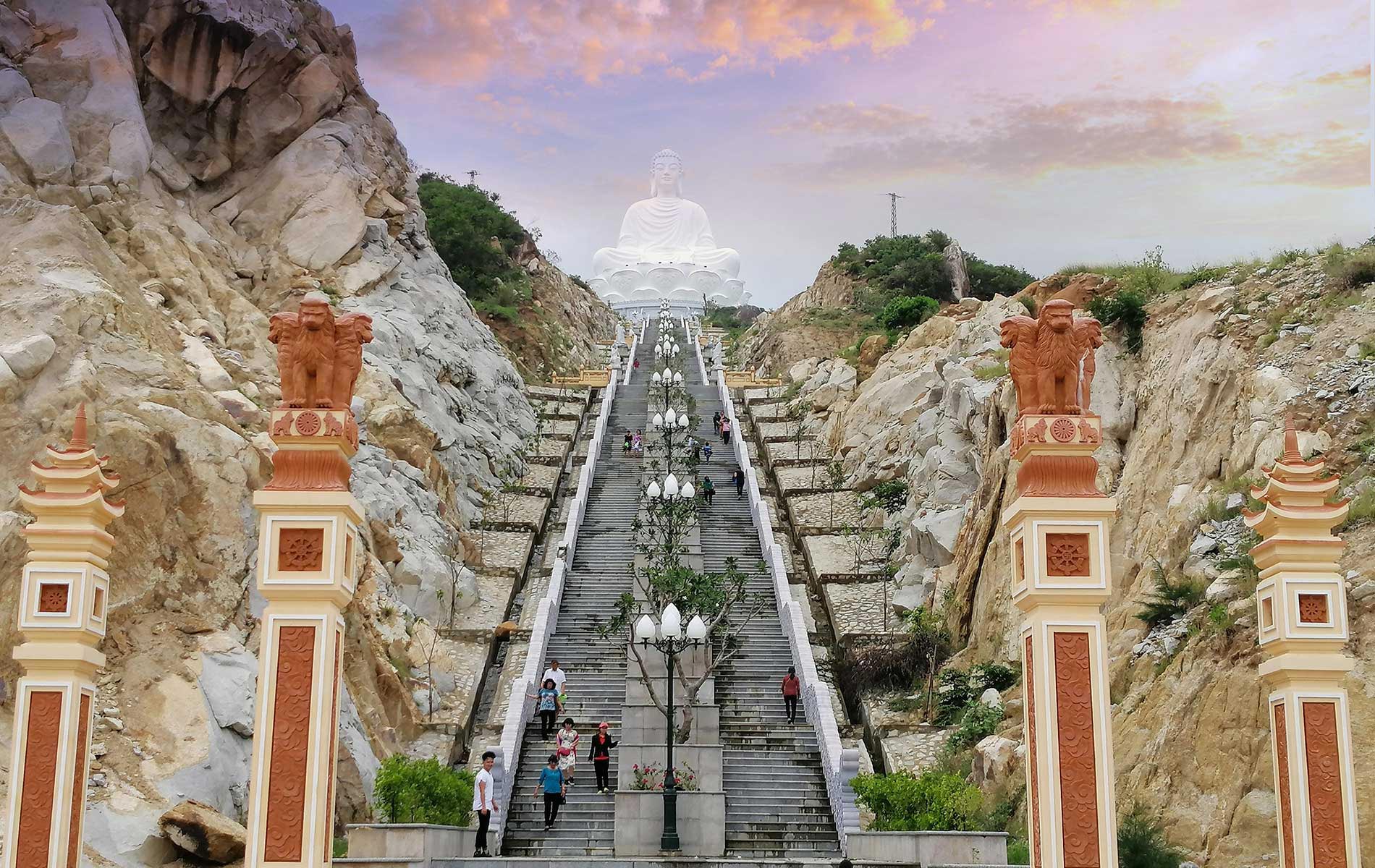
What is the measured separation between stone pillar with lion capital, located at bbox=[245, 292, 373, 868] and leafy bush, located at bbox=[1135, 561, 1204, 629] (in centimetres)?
1075

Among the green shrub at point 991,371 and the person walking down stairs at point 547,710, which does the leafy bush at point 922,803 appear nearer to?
the person walking down stairs at point 547,710

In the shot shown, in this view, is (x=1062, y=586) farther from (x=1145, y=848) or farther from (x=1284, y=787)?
(x=1145, y=848)

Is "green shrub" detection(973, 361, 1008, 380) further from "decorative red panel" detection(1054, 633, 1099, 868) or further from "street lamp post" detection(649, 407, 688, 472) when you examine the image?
"decorative red panel" detection(1054, 633, 1099, 868)

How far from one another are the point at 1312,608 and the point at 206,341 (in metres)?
20.1

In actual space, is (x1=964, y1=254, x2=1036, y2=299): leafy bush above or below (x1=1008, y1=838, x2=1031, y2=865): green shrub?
above

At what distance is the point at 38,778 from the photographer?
36.2ft

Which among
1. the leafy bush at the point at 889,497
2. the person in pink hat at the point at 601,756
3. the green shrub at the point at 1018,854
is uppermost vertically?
the leafy bush at the point at 889,497

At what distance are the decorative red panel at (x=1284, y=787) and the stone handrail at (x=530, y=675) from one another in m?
9.12

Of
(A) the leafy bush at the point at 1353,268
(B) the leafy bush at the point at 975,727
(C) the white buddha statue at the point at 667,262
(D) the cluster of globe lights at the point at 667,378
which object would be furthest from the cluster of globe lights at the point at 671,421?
(C) the white buddha statue at the point at 667,262

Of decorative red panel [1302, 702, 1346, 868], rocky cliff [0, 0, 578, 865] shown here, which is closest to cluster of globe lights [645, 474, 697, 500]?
rocky cliff [0, 0, 578, 865]

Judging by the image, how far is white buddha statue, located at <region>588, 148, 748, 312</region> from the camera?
73375 millimetres

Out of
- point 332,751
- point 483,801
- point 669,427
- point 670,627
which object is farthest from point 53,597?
point 669,427

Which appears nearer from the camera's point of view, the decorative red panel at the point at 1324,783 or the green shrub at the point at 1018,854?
the decorative red panel at the point at 1324,783

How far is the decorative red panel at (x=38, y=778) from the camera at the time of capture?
10883 millimetres
